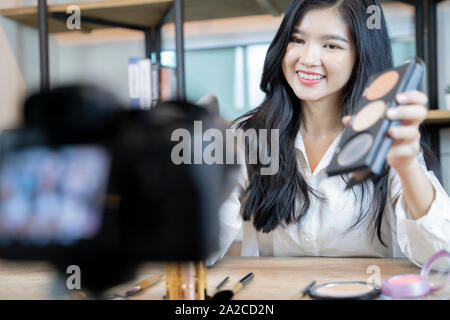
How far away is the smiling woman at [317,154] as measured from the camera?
27.8 inches

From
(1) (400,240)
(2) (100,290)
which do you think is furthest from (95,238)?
(1) (400,240)

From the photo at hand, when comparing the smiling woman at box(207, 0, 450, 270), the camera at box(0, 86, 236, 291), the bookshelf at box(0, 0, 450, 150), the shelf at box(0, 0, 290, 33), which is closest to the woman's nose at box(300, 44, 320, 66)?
the smiling woman at box(207, 0, 450, 270)

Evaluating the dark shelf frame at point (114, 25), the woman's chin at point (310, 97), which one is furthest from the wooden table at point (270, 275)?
the dark shelf frame at point (114, 25)

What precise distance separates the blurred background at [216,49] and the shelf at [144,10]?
0.06ft

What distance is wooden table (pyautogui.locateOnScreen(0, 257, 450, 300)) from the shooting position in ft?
1.40

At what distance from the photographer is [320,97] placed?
2.50ft

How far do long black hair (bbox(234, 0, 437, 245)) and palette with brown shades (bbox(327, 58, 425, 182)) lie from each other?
34 centimetres

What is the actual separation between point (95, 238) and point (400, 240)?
1.48ft

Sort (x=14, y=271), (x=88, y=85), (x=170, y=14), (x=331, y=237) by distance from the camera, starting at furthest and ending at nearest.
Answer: (x=170, y=14)
(x=331, y=237)
(x=14, y=271)
(x=88, y=85)

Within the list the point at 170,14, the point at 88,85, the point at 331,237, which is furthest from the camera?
the point at 170,14

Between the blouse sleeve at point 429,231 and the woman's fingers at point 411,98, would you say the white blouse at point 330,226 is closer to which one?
the blouse sleeve at point 429,231

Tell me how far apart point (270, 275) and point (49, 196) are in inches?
12.1

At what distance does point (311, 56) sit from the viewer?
2.31ft

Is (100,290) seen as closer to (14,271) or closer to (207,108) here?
(207,108)
